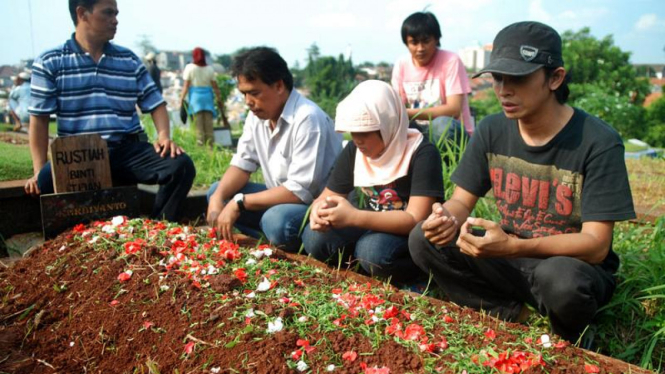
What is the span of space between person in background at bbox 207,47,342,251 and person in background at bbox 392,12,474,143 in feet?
2.86

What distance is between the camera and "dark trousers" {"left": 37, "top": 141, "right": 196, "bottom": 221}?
362cm

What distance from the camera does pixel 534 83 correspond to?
80.1 inches

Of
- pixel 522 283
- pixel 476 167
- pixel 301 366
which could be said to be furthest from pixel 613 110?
pixel 301 366

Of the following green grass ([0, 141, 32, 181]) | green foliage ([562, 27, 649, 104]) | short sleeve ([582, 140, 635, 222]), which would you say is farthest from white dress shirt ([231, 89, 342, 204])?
green foliage ([562, 27, 649, 104])

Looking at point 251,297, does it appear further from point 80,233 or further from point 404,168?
point 80,233

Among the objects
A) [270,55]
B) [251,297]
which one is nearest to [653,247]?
[251,297]

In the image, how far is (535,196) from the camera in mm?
2189

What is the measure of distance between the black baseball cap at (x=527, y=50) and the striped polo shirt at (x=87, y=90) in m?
2.58

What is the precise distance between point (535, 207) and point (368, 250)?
76 cm

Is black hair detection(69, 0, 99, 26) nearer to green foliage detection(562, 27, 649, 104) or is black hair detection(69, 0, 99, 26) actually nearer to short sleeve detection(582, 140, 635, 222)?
short sleeve detection(582, 140, 635, 222)

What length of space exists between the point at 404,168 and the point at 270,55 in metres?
1.03

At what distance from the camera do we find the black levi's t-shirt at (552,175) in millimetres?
1961

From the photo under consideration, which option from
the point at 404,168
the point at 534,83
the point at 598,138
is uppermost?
the point at 534,83

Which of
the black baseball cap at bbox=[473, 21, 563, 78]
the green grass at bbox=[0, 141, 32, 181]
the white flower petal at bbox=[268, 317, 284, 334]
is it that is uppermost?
the black baseball cap at bbox=[473, 21, 563, 78]
